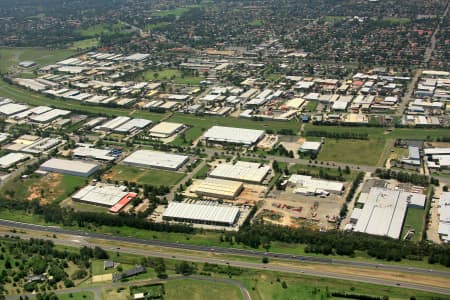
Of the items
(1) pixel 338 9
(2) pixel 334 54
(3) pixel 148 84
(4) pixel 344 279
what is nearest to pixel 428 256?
(4) pixel 344 279

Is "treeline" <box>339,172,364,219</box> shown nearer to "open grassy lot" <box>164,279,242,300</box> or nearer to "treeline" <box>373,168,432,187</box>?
"treeline" <box>373,168,432,187</box>

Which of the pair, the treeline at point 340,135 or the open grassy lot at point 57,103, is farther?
the open grassy lot at point 57,103

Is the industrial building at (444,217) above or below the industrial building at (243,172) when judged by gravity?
above

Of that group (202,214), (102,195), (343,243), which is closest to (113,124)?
(102,195)

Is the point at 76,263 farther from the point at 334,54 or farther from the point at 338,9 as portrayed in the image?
the point at 338,9

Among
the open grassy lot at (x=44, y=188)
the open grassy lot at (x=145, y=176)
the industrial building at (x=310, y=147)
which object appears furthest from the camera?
the industrial building at (x=310, y=147)

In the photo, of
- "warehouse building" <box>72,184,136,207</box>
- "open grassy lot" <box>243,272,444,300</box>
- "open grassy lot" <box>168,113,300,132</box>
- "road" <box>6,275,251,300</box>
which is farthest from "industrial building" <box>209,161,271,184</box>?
"road" <box>6,275,251,300</box>

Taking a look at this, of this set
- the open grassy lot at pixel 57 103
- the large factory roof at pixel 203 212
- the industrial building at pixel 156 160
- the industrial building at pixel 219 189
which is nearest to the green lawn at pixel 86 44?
the open grassy lot at pixel 57 103

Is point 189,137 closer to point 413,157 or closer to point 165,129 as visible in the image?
point 165,129

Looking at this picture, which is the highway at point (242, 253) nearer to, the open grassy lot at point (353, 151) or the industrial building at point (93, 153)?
the industrial building at point (93, 153)
